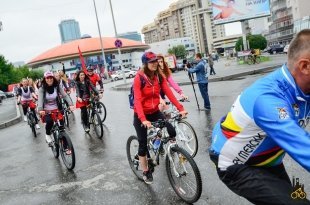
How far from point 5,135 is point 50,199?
871cm

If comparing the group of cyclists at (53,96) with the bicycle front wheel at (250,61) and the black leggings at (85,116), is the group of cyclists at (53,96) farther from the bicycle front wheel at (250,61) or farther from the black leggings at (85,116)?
the bicycle front wheel at (250,61)

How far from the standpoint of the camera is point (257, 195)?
224cm

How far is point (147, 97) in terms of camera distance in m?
5.16

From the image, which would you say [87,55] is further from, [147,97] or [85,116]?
[147,97]

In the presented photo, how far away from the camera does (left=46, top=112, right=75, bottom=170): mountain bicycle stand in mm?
6742

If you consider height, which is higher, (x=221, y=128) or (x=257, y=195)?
(x=221, y=128)

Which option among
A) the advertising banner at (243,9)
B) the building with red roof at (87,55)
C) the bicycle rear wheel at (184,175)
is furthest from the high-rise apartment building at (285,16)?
the bicycle rear wheel at (184,175)

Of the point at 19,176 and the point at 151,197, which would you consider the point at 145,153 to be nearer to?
the point at 151,197

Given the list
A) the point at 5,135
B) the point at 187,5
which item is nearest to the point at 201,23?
the point at 187,5

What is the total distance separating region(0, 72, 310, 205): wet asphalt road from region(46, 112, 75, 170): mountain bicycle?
0.19 m

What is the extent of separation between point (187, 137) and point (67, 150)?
229cm

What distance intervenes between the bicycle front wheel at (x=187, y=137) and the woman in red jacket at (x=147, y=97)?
5.03ft

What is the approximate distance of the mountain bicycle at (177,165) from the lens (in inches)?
168

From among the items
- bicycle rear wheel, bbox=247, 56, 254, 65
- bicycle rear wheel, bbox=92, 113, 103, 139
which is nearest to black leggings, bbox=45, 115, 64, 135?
bicycle rear wheel, bbox=92, 113, 103, 139
